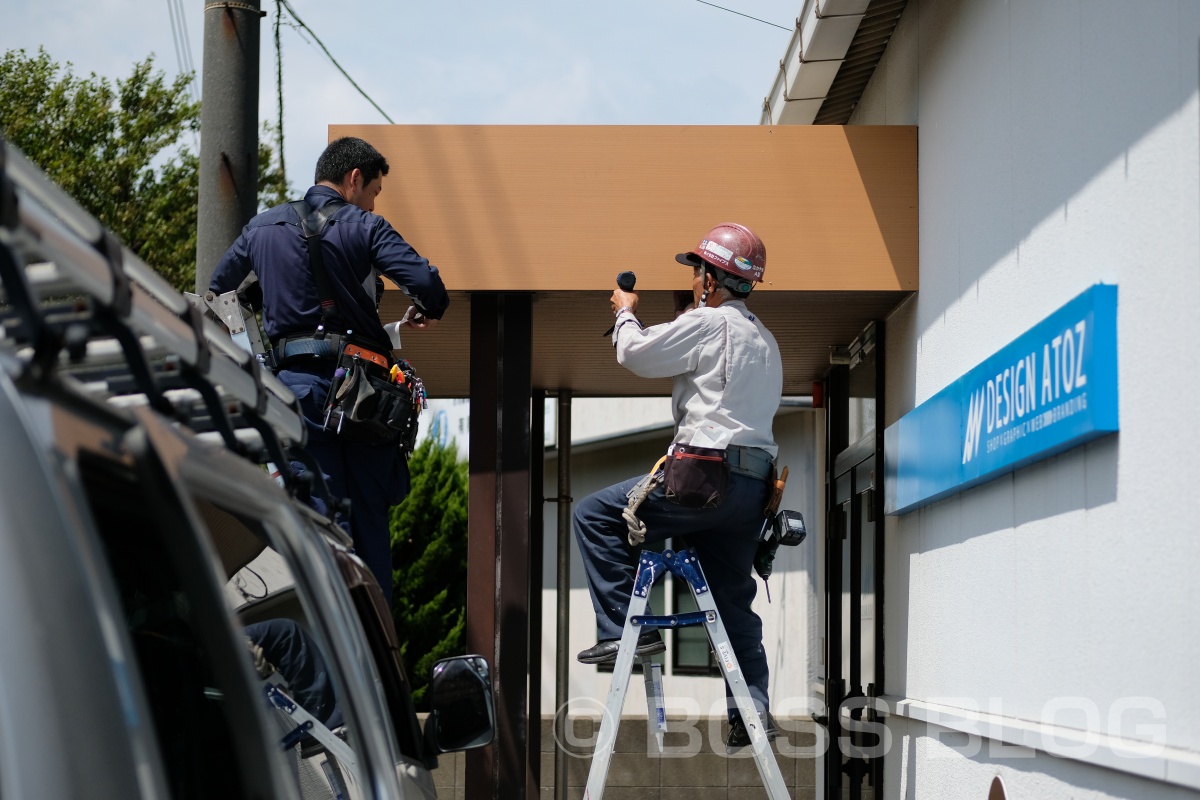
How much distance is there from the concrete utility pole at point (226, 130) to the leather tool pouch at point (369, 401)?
0.88 metres

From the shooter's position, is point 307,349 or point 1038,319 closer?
point 1038,319

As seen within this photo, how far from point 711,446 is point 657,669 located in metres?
0.88

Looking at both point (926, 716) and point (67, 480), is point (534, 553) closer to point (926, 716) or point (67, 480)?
point (926, 716)

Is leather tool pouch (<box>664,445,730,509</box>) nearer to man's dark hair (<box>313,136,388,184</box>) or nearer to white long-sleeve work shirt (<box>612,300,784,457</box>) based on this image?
white long-sleeve work shirt (<box>612,300,784,457</box>)

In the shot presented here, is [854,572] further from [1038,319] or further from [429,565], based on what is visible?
[429,565]

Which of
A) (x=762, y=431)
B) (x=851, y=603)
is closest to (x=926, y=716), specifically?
(x=762, y=431)

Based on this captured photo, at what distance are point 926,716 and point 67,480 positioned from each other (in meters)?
4.23

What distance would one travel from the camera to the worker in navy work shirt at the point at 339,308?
4.50 m

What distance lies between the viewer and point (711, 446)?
4.79m

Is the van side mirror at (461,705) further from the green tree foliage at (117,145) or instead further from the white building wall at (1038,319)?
the green tree foliage at (117,145)

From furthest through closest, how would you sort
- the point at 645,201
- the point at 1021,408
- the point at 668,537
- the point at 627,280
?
the point at 645,201, the point at 627,280, the point at 668,537, the point at 1021,408

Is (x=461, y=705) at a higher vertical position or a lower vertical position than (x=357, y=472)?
lower

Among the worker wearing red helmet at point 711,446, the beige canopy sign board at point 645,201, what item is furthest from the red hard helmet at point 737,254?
the beige canopy sign board at point 645,201

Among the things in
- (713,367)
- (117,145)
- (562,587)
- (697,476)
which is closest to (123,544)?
(697,476)
